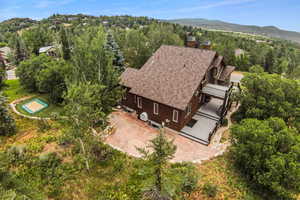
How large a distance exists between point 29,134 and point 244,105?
Result: 74.9ft

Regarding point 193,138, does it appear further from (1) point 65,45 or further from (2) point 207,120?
(1) point 65,45

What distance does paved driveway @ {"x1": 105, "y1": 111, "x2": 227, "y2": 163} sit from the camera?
1339 cm

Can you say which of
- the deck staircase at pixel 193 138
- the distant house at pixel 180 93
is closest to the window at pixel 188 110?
the distant house at pixel 180 93

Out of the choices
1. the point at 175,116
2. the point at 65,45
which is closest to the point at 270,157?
the point at 175,116

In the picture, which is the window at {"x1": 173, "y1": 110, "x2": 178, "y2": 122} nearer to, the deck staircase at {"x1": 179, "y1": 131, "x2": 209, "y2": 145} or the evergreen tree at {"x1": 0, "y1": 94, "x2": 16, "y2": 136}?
the deck staircase at {"x1": 179, "y1": 131, "x2": 209, "y2": 145}

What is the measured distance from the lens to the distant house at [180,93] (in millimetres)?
15633

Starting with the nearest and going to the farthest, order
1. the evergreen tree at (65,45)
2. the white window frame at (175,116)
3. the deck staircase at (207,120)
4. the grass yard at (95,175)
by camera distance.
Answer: the grass yard at (95,175) < the deck staircase at (207,120) < the white window frame at (175,116) < the evergreen tree at (65,45)

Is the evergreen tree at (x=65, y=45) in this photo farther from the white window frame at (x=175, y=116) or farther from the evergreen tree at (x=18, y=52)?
the white window frame at (x=175, y=116)

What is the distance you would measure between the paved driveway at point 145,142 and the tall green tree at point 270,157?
7.84 ft

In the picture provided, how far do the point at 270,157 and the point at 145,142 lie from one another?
31.1ft

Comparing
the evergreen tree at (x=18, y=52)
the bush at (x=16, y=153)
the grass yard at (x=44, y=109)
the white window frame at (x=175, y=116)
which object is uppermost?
the evergreen tree at (x=18, y=52)

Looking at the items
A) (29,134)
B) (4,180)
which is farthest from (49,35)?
(4,180)

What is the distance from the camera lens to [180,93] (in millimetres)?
15711

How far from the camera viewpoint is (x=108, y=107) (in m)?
15.1
